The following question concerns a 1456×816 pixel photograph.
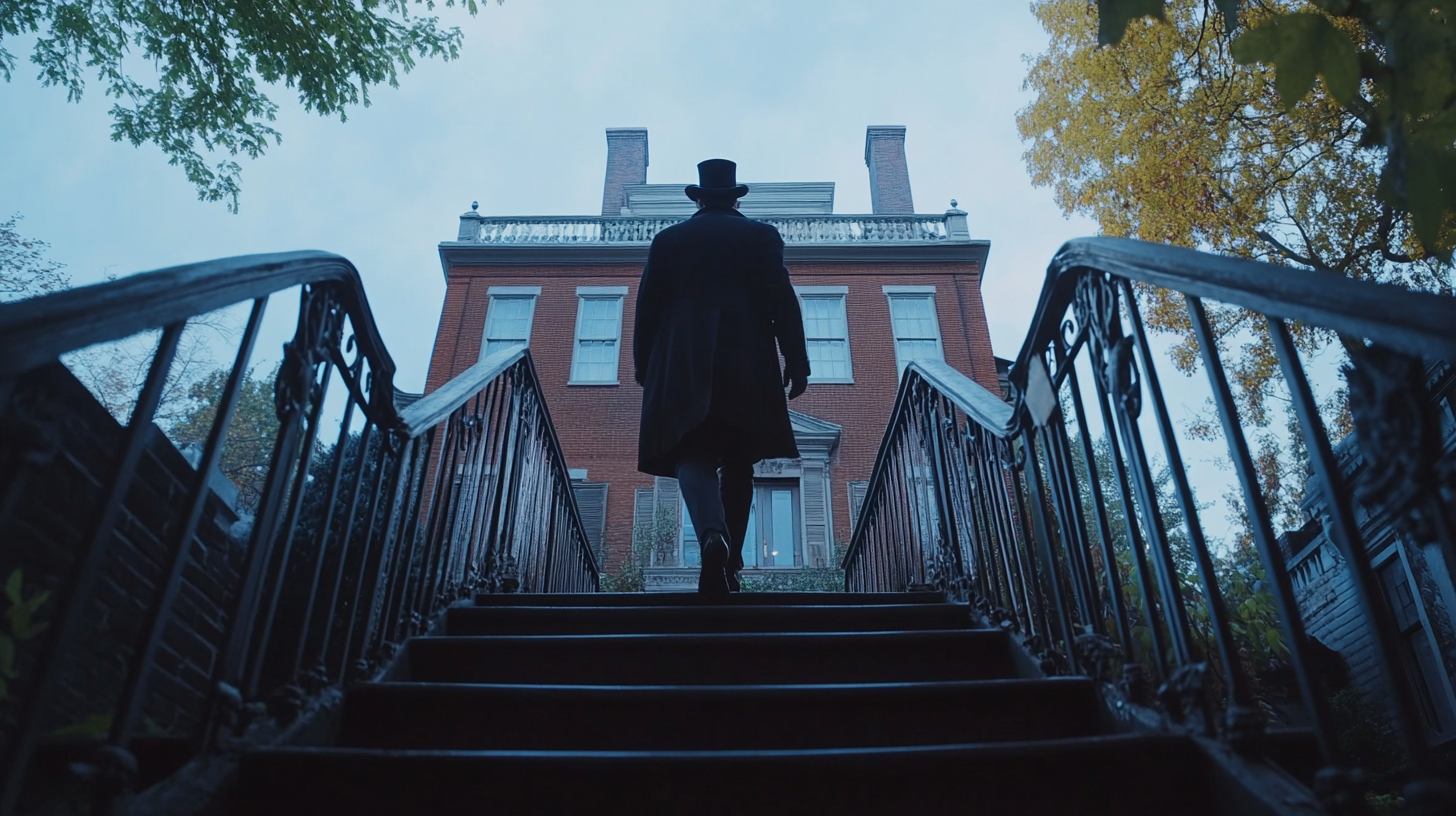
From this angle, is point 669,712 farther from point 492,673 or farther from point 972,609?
point 972,609

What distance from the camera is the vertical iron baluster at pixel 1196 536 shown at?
1.56 m

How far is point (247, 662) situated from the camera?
1.81 meters

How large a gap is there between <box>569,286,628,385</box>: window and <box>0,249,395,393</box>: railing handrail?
13599mm

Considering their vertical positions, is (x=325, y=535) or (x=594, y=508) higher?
(x=594, y=508)

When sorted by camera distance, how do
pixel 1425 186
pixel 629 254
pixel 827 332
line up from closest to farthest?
pixel 1425 186 < pixel 827 332 < pixel 629 254

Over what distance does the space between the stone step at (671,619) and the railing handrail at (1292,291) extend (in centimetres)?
136

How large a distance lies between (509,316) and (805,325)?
528 centimetres

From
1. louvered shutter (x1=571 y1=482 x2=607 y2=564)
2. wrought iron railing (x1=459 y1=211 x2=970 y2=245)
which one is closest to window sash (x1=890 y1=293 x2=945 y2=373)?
wrought iron railing (x1=459 y1=211 x2=970 y2=245)

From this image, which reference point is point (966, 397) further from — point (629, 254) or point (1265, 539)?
point (629, 254)

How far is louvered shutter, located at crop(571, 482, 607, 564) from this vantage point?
45.8 ft

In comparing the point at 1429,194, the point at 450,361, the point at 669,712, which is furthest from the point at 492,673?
the point at 450,361

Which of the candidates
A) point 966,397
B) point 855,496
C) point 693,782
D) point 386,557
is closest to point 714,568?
point 966,397

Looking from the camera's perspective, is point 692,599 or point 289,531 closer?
point 289,531

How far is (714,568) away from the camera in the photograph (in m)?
3.19
